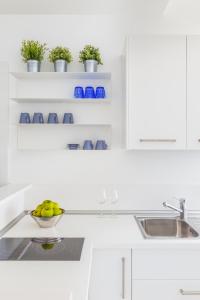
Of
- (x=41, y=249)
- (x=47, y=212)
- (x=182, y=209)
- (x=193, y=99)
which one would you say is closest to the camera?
(x=41, y=249)

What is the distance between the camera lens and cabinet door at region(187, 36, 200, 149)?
203 cm

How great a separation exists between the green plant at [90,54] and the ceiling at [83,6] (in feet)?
1.08

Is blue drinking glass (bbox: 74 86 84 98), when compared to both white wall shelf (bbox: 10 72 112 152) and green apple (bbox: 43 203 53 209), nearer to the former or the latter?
white wall shelf (bbox: 10 72 112 152)

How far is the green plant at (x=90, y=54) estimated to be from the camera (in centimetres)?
225

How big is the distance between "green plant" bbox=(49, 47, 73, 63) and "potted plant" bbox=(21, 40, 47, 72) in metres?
0.09

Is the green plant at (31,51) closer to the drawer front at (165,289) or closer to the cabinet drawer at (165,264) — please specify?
the cabinet drawer at (165,264)

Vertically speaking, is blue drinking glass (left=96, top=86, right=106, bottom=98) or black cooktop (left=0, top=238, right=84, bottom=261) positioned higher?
blue drinking glass (left=96, top=86, right=106, bottom=98)

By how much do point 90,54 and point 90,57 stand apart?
2 cm

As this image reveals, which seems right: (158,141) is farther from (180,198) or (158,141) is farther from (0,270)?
(0,270)

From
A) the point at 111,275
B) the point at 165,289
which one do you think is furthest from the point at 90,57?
the point at 165,289

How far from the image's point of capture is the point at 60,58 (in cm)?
227

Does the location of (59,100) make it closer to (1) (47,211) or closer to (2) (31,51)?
(2) (31,51)

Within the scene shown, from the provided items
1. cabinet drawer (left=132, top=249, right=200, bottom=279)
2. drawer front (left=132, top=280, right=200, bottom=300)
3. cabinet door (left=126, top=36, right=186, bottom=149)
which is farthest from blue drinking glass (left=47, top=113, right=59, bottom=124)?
drawer front (left=132, top=280, right=200, bottom=300)

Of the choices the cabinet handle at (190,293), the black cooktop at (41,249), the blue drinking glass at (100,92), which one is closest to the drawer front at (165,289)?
the cabinet handle at (190,293)
